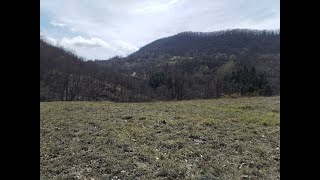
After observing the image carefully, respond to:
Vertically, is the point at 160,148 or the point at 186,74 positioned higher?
the point at 186,74

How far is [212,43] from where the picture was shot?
81875mm

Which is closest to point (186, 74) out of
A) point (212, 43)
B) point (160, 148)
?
point (212, 43)

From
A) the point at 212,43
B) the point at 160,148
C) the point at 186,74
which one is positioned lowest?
the point at 160,148

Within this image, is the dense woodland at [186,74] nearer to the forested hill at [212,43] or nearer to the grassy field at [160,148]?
the forested hill at [212,43]

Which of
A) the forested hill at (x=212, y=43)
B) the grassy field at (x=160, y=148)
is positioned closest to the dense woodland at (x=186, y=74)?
the forested hill at (x=212, y=43)

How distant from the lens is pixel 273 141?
7.57m

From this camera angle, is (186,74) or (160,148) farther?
(186,74)

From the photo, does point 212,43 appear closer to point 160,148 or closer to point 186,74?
point 186,74

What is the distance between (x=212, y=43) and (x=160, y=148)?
3045 inches

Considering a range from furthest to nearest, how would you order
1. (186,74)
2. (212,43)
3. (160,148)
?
(212,43) → (186,74) → (160,148)

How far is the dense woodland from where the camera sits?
133ft
